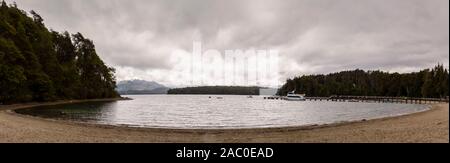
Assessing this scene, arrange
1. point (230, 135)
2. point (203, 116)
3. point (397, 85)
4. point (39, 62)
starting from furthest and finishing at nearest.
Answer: point (397, 85) → point (39, 62) → point (203, 116) → point (230, 135)

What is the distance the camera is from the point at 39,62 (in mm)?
73000

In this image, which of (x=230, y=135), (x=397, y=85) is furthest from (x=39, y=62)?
(x=397, y=85)

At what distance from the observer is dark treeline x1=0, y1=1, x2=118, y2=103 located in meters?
56.1

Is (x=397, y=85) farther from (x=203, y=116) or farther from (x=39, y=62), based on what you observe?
(x=39, y=62)

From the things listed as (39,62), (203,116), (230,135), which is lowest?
(203,116)

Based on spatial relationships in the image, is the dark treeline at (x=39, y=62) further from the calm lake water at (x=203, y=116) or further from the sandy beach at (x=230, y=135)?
the sandy beach at (x=230, y=135)

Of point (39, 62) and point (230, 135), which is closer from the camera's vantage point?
point (230, 135)

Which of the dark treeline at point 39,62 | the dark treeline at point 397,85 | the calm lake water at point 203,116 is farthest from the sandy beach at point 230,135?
the dark treeline at point 397,85

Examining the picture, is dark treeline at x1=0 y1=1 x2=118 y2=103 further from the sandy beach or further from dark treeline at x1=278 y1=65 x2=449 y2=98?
dark treeline at x1=278 y1=65 x2=449 y2=98

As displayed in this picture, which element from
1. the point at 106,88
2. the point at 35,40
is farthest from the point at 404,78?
the point at 35,40

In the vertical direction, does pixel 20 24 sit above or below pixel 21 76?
above
